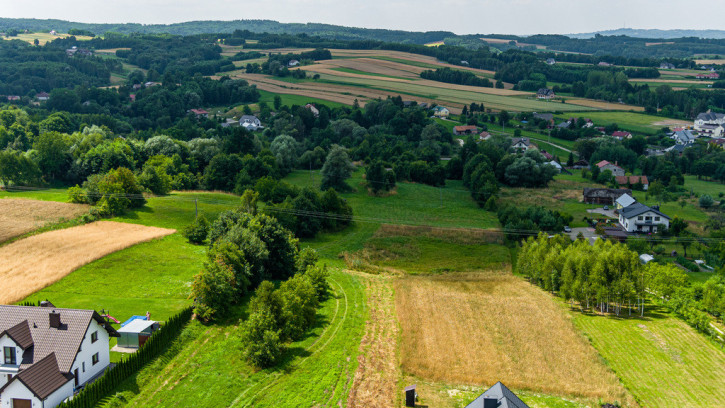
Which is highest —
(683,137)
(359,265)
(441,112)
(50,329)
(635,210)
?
(441,112)

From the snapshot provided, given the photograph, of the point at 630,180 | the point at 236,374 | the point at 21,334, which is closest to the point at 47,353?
the point at 21,334

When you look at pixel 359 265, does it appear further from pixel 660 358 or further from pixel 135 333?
pixel 660 358

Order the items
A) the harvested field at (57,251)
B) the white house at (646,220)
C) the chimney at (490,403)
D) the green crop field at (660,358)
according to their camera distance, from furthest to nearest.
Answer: the white house at (646,220), the harvested field at (57,251), the green crop field at (660,358), the chimney at (490,403)

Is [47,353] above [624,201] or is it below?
above

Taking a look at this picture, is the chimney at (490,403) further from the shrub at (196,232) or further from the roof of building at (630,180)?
the roof of building at (630,180)

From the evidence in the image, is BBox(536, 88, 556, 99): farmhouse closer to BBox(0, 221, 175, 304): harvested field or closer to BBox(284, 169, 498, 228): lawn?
BBox(284, 169, 498, 228): lawn

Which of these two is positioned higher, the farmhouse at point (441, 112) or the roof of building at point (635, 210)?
the farmhouse at point (441, 112)

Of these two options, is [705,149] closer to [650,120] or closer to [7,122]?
[650,120]

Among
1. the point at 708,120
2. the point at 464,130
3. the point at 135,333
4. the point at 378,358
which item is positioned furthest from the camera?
the point at 708,120

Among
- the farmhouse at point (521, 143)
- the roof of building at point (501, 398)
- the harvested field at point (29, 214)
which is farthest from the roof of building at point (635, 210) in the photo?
the harvested field at point (29, 214)
